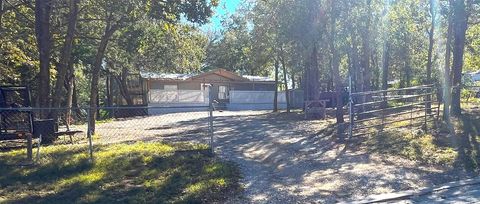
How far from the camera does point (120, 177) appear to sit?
8.69 metres

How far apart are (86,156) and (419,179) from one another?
707 centimetres

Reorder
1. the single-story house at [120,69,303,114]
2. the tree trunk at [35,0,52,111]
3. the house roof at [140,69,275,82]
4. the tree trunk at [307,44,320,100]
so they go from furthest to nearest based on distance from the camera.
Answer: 1. the house roof at [140,69,275,82]
2. the single-story house at [120,69,303,114]
3. the tree trunk at [307,44,320,100]
4. the tree trunk at [35,0,52,111]

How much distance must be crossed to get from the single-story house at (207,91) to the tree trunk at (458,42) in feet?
70.1

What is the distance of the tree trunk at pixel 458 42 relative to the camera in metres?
15.3

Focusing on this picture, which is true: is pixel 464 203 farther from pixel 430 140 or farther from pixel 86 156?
pixel 86 156

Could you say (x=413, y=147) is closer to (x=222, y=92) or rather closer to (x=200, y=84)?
(x=200, y=84)

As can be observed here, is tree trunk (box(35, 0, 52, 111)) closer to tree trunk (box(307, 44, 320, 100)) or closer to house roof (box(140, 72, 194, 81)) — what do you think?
tree trunk (box(307, 44, 320, 100))

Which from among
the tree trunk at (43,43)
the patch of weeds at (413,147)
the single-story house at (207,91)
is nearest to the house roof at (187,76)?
the single-story house at (207,91)

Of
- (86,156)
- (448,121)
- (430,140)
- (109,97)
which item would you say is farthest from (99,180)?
(109,97)

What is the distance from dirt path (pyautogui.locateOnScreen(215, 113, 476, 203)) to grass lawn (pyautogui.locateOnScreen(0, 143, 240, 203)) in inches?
24.6

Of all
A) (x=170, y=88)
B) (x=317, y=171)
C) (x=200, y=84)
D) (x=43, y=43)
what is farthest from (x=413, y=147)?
(x=200, y=84)

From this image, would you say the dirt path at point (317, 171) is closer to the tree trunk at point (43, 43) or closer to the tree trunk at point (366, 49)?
the tree trunk at point (43, 43)

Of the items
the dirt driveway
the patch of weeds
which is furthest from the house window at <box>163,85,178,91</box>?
the patch of weeds

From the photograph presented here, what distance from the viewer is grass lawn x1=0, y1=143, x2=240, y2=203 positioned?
24.2 ft
